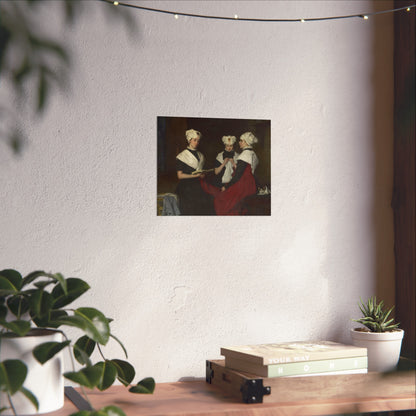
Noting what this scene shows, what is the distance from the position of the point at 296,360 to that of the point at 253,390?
169 mm

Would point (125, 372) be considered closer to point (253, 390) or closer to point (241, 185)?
point (253, 390)

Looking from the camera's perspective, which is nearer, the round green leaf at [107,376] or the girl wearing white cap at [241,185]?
the round green leaf at [107,376]

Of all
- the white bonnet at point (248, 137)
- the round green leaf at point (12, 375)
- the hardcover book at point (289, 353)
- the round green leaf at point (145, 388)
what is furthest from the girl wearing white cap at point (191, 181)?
the round green leaf at point (12, 375)

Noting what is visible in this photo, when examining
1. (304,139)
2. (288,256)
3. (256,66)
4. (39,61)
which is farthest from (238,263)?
(39,61)

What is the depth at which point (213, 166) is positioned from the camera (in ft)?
6.84

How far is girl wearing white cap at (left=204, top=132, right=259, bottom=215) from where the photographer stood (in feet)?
6.84

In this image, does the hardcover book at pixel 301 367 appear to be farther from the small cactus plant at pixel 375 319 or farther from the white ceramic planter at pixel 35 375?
the white ceramic planter at pixel 35 375

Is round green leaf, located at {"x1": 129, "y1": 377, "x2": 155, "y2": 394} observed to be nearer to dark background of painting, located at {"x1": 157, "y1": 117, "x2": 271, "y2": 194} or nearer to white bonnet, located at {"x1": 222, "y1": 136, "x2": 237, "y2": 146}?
dark background of painting, located at {"x1": 157, "y1": 117, "x2": 271, "y2": 194}

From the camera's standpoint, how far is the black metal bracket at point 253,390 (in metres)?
1.67

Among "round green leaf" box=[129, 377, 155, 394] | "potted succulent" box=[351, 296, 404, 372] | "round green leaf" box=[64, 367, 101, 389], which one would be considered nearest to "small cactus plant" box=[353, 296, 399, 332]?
"potted succulent" box=[351, 296, 404, 372]

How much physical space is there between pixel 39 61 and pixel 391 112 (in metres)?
1.79

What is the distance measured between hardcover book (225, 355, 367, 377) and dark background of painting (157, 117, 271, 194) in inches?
24.9

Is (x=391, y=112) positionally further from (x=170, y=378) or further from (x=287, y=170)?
(x=170, y=378)

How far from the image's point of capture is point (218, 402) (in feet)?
5.59
